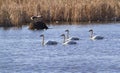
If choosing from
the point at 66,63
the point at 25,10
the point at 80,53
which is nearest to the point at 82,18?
the point at 25,10

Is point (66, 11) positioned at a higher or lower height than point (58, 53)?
lower

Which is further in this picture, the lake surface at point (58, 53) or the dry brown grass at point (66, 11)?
the dry brown grass at point (66, 11)

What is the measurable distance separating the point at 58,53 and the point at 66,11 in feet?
48.3

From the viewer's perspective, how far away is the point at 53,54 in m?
23.1

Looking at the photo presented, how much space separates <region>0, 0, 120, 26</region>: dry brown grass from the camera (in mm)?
37094

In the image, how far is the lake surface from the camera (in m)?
19.5

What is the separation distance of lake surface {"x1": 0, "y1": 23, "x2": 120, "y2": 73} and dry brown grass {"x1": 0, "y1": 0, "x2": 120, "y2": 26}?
12.1 feet

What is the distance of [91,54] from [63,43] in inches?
172

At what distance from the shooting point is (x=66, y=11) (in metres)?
38.0

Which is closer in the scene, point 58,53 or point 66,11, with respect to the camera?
point 58,53

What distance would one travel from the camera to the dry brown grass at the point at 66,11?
122 ft

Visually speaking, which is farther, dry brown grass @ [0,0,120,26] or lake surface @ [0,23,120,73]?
dry brown grass @ [0,0,120,26]

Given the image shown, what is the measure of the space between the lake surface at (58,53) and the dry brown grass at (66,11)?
3.68 metres

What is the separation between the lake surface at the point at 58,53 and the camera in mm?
19469
